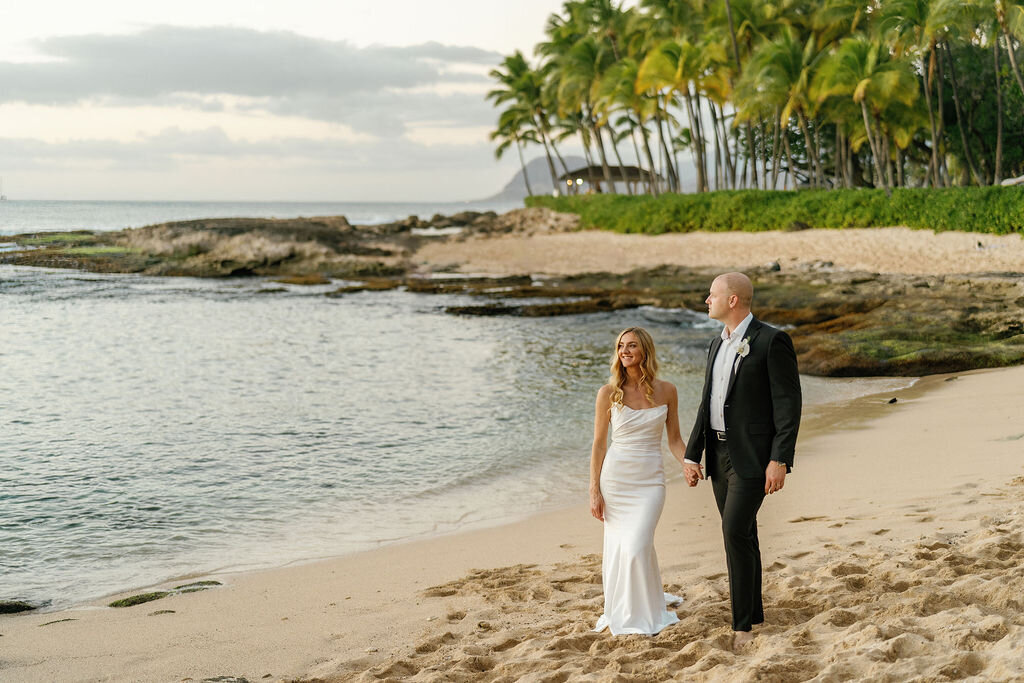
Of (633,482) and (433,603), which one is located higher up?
(633,482)

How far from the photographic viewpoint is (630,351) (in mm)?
4211

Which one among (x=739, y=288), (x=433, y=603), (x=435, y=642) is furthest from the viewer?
(x=433, y=603)

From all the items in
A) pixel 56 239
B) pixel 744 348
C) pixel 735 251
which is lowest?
pixel 744 348

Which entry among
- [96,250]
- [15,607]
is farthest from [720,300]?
[96,250]

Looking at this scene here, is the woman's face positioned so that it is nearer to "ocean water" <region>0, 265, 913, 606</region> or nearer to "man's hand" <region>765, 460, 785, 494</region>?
"man's hand" <region>765, 460, 785, 494</region>

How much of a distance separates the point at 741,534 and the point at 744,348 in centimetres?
87

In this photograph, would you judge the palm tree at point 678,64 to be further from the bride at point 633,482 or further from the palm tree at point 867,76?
the bride at point 633,482

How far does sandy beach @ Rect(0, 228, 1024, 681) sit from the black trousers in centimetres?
14

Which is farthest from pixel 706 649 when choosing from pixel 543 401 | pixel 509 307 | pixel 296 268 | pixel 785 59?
pixel 296 268

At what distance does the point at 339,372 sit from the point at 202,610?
439 inches

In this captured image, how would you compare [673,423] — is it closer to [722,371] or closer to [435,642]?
[722,371]

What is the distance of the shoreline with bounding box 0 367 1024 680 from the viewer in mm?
4480

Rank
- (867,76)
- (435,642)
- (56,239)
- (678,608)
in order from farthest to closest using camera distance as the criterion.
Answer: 1. (56,239)
2. (867,76)
3. (678,608)
4. (435,642)

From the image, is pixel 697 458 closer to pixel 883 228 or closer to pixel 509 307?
pixel 509 307
